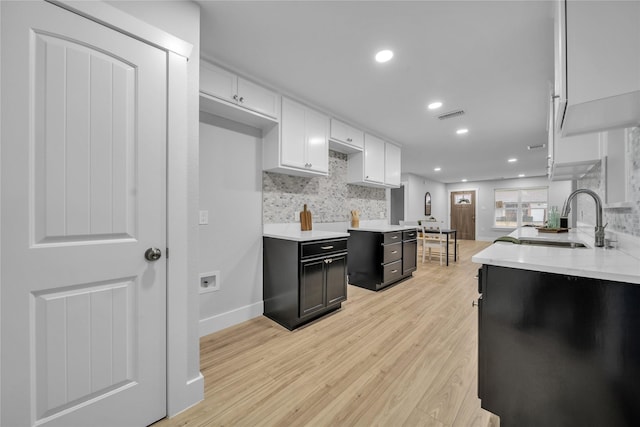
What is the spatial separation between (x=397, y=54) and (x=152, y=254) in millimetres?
2322

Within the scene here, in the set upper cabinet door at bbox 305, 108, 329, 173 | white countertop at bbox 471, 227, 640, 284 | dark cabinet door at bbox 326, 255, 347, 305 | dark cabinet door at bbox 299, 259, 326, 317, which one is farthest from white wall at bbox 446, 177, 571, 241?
white countertop at bbox 471, 227, 640, 284

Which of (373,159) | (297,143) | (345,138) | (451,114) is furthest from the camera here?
(373,159)

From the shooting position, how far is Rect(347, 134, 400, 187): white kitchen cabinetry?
3883mm

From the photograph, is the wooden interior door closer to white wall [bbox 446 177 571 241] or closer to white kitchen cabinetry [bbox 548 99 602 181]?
white wall [bbox 446 177 571 241]

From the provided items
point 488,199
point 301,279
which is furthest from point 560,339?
point 488,199

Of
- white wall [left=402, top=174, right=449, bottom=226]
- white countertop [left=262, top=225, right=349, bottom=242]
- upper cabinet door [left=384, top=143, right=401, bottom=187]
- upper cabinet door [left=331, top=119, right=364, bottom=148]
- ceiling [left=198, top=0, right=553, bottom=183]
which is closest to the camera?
ceiling [left=198, top=0, right=553, bottom=183]

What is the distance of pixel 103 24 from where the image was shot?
1.21 metres

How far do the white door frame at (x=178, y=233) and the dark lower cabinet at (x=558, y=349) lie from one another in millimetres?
1641

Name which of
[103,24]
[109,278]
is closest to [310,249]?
[109,278]

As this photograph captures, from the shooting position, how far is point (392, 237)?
379 centimetres

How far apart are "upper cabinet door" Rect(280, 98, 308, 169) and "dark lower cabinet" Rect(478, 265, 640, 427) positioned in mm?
2083

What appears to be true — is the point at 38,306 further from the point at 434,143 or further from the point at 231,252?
the point at 434,143

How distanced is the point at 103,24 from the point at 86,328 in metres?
1.47

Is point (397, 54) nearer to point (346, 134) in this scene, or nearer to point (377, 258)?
point (346, 134)
